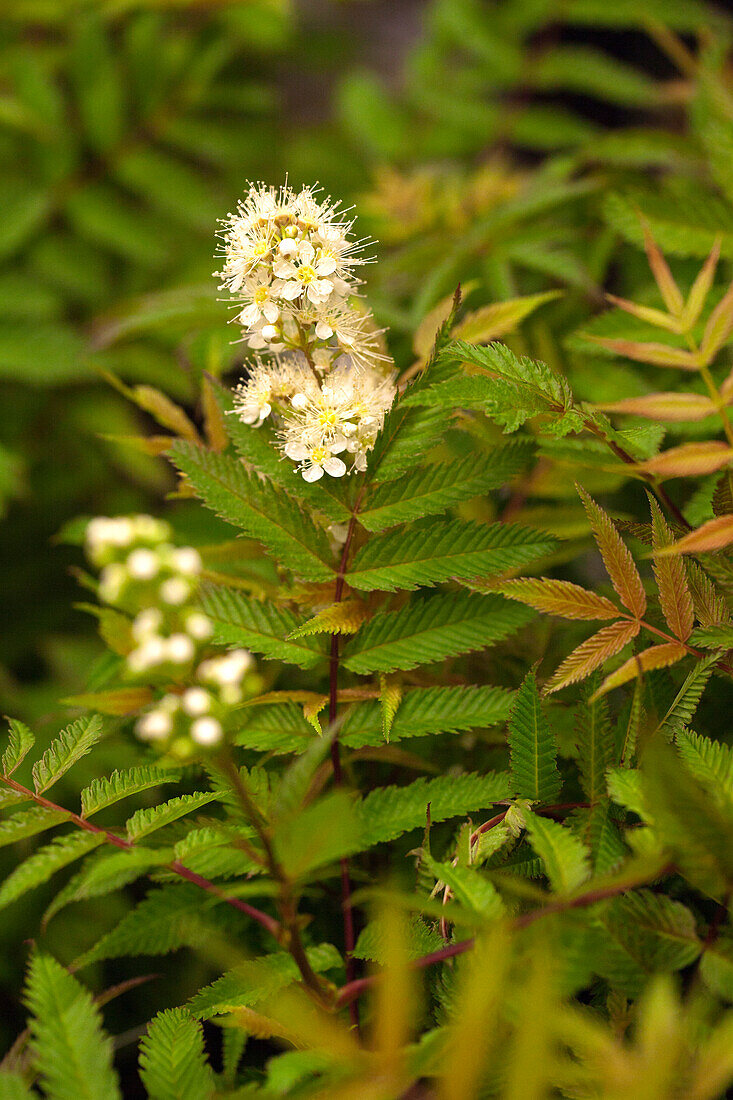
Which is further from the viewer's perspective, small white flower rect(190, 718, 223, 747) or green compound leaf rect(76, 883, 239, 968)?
green compound leaf rect(76, 883, 239, 968)

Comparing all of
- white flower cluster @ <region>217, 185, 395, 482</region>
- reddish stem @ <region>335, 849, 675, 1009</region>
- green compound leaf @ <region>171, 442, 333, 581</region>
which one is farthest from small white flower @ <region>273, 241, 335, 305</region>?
reddish stem @ <region>335, 849, 675, 1009</region>

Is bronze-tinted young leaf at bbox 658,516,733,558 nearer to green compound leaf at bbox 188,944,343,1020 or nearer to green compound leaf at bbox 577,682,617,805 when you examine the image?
green compound leaf at bbox 577,682,617,805

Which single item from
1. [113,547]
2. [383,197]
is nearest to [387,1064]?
[113,547]

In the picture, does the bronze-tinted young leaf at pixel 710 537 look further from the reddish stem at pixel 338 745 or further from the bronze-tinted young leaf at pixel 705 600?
the reddish stem at pixel 338 745

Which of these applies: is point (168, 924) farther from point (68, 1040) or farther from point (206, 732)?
A: point (206, 732)

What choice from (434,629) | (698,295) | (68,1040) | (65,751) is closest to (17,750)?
(65,751)

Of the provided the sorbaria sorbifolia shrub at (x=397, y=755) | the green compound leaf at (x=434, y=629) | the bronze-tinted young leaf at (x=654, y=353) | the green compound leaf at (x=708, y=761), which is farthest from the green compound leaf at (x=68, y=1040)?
the bronze-tinted young leaf at (x=654, y=353)

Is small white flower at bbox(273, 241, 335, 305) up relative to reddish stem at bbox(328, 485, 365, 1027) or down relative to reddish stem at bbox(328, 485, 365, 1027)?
up
